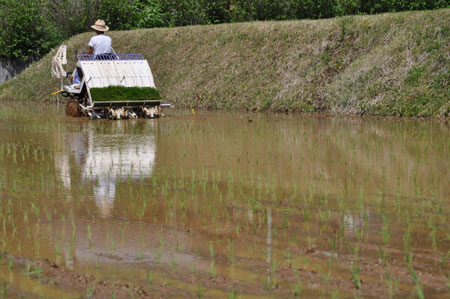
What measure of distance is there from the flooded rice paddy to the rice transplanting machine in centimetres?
590

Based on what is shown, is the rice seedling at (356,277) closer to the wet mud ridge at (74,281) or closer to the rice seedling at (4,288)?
the wet mud ridge at (74,281)

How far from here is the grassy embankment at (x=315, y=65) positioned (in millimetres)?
21297

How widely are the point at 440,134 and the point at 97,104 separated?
9.84 m

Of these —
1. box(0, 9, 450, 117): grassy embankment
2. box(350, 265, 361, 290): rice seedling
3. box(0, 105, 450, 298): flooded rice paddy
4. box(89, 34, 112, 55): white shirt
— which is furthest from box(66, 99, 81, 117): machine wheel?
box(350, 265, 361, 290): rice seedling

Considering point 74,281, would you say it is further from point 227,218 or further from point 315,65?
point 315,65

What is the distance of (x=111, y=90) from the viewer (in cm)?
2100

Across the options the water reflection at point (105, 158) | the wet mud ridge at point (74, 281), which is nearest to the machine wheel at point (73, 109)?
the water reflection at point (105, 158)

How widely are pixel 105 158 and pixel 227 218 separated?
5273 millimetres

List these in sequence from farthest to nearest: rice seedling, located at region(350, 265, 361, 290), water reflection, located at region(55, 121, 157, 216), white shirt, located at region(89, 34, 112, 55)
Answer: white shirt, located at region(89, 34, 112, 55) < water reflection, located at region(55, 121, 157, 216) < rice seedling, located at region(350, 265, 361, 290)

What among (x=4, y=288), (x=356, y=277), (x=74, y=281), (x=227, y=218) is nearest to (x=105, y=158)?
(x=227, y=218)

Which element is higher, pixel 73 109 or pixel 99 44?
pixel 99 44

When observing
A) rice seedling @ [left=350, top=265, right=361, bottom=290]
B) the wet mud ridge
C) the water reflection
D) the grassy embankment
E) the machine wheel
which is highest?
the grassy embankment

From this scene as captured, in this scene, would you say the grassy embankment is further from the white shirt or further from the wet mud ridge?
the wet mud ridge

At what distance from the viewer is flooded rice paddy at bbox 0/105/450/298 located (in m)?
5.86
